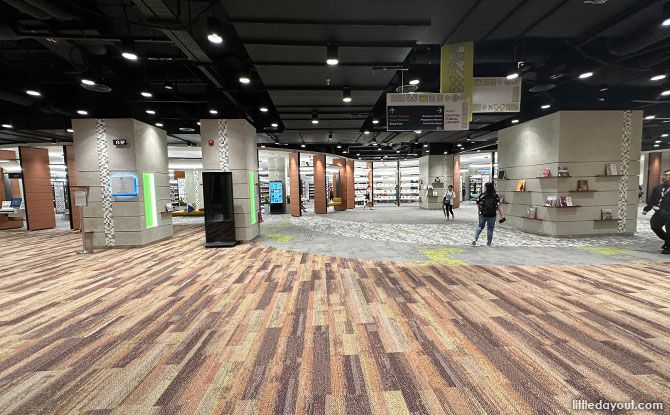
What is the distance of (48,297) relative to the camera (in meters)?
3.74

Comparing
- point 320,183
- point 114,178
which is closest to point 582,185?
point 320,183

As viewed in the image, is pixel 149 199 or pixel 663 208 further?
pixel 149 199

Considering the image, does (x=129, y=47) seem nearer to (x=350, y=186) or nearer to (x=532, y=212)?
(x=532, y=212)

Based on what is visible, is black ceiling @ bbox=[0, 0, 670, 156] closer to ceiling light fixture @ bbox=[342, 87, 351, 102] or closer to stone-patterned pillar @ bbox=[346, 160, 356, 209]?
ceiling light fixture @ bbox=[342, 87, 351, 102]

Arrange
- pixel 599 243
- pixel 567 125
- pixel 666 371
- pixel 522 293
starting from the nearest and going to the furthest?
pixel 666 371, pixel 522 293, pixel 599 243, pixel 567 125

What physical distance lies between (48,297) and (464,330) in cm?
541

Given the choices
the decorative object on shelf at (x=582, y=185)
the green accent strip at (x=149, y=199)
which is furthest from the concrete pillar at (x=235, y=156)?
the decorative object on shelf at (x=582, y=185)

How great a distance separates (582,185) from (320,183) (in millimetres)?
11293

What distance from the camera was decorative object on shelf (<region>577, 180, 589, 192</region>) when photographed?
7050 mm

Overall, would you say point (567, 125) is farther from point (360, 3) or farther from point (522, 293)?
point (360, 3)

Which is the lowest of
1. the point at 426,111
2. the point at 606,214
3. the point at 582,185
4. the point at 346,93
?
the point at 606,214

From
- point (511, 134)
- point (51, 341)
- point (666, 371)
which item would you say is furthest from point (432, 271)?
point (511, 134)

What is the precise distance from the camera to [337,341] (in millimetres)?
2521

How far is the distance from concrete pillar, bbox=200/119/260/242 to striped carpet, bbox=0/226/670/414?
2.99m
